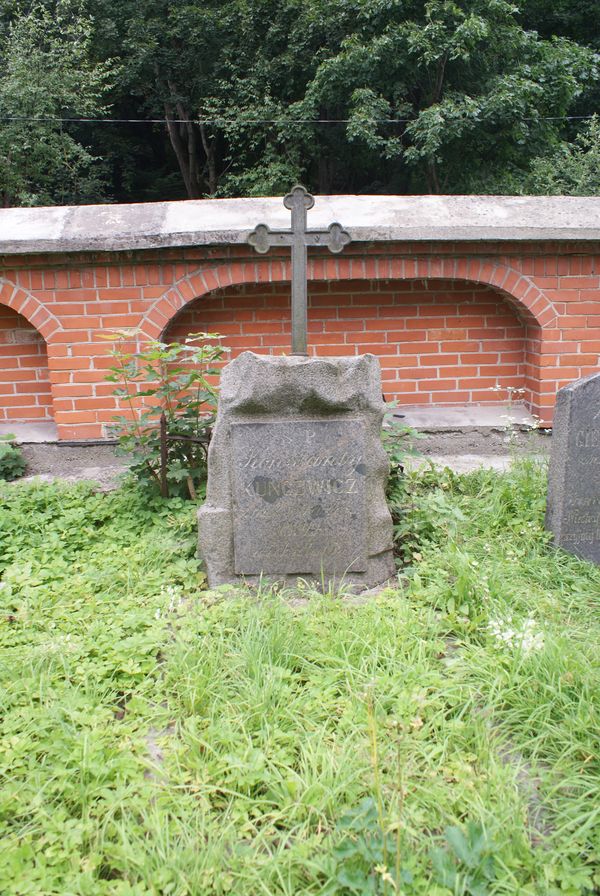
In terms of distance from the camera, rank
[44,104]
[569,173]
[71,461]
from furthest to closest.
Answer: [44,104]
[569,173]
[71,461]

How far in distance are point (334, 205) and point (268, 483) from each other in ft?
8.58

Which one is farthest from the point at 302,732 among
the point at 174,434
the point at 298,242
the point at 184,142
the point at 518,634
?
the point at 184,142

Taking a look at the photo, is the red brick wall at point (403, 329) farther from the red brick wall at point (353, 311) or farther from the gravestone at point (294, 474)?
the gravestone at point (294, 474)

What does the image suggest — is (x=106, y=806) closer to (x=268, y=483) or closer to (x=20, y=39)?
(x=268, y=483)

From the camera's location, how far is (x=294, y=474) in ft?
10.9

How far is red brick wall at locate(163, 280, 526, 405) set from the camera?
5.29 meters

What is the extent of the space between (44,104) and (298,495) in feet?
41.9

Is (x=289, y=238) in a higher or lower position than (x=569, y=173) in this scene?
lower

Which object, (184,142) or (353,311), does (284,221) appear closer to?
(353,311)

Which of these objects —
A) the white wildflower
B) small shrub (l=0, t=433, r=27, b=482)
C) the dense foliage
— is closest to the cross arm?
the white wildflower

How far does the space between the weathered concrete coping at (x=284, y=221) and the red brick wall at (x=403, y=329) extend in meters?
0.50

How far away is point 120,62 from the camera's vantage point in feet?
54.0

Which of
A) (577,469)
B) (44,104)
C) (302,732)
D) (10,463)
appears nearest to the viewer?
(302,732)

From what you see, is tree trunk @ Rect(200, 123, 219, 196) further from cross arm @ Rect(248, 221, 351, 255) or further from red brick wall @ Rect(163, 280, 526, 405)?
cross arm @ Rect(248, 221, 351, 255)
